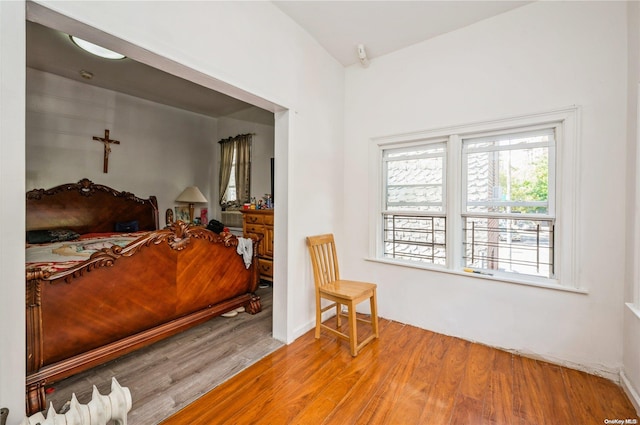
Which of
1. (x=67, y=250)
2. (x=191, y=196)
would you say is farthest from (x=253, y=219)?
(x=67, y=250)

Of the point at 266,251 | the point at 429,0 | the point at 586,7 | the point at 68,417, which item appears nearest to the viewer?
the point at 68,417

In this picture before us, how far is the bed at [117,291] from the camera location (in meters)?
1.69

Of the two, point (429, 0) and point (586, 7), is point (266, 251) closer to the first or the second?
point (429, 0)

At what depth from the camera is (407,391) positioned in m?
1.86

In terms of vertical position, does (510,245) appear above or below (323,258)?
above

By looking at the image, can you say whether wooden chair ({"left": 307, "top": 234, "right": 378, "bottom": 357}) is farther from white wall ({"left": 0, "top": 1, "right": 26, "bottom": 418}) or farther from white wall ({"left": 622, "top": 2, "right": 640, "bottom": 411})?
white wall ({"left": 0, "top": 1, "right": 26, "bottom": 418})

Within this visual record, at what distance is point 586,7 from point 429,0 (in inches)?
44.4

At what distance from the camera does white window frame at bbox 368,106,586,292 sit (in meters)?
2.09

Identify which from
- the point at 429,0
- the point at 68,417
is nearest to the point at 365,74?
the point at 429,0

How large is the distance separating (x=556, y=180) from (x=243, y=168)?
4421 mm

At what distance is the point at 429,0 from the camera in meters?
2.23

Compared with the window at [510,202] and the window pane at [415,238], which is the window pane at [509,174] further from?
the window pane at [415,238]

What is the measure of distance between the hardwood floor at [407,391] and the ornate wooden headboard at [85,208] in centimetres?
359

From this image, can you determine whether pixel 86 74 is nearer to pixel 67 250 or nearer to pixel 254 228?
pixel 67 250
